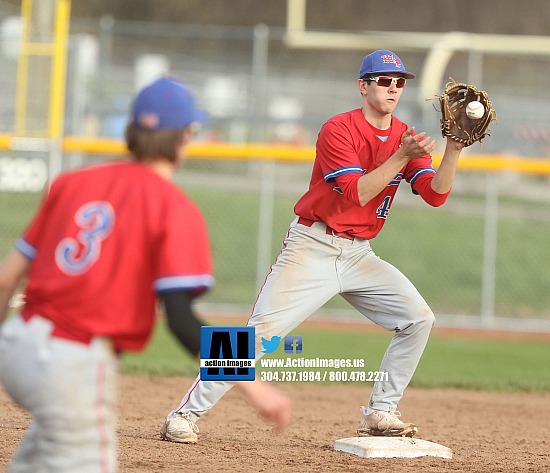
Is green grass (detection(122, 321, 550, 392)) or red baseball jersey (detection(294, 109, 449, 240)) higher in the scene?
red baseball jersey (detection(294, 109, 449, 240))

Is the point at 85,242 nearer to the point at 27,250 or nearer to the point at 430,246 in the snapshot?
the point at 27,250

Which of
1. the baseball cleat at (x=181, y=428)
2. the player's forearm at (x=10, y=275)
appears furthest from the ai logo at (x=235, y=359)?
the player's forearm at (x=10, y=275)

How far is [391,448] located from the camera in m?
5.46

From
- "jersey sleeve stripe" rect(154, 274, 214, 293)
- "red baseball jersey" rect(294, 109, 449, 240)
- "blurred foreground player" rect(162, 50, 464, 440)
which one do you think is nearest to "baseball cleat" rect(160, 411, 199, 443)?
"blurred foreground player" rect(162, 50, 464, 440)

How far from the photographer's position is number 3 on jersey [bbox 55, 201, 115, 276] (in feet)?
10.1

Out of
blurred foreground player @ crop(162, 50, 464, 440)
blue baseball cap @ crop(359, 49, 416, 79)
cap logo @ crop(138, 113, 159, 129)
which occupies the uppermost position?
blue baseball cap @ crop(359, 49, 416, 79)

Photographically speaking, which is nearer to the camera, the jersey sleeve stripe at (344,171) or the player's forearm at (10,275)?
the player's forearm at (10,275)

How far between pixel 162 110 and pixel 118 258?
0.46 meters

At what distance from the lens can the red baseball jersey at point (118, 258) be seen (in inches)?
121

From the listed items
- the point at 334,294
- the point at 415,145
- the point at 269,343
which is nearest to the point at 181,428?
the point at 269,343

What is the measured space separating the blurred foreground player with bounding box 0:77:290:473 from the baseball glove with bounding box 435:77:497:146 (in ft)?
8.27

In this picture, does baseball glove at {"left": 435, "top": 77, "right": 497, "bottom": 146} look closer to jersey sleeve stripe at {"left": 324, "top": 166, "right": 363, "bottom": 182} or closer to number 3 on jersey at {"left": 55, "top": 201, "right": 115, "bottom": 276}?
jersey sleeve stripe at {"left": 324, "top": 166, "right": 363, "bottom": 182}

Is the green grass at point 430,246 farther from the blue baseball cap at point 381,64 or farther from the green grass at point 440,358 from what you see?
the blue baseball cap at point 381,64

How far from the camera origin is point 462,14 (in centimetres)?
2373
